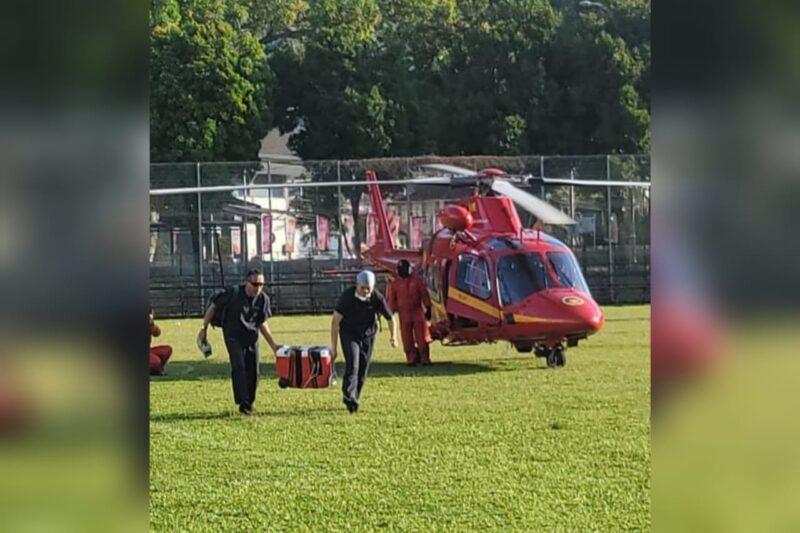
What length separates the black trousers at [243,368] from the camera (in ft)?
28.1

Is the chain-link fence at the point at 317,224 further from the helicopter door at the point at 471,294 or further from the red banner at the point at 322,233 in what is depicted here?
the helicopter door at the point at 471,294

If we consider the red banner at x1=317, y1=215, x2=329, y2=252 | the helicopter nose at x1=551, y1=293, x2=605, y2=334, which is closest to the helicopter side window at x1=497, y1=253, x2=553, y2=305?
the helicopter nose at x1=551, y1=293, x2=605, y2=334

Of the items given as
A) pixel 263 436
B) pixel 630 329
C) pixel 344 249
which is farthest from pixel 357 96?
pixel 263 436

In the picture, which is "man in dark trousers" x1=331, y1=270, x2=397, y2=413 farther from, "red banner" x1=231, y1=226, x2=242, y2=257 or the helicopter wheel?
"red banner" x1=231, y1=226, x2=242, y2=257

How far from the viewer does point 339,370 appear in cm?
1180

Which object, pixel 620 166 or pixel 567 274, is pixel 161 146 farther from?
pixel 567 274

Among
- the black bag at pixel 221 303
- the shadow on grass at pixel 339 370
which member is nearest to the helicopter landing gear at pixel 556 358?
the shadow on grass at pixel 339 370

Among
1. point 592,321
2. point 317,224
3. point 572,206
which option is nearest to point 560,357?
point 592,321

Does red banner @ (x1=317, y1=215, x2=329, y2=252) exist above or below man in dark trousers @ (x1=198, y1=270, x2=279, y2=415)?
above

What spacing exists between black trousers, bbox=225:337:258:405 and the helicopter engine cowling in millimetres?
3686

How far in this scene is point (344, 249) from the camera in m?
22.4

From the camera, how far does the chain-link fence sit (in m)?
21.0

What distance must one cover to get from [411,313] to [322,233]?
34.2 ft
